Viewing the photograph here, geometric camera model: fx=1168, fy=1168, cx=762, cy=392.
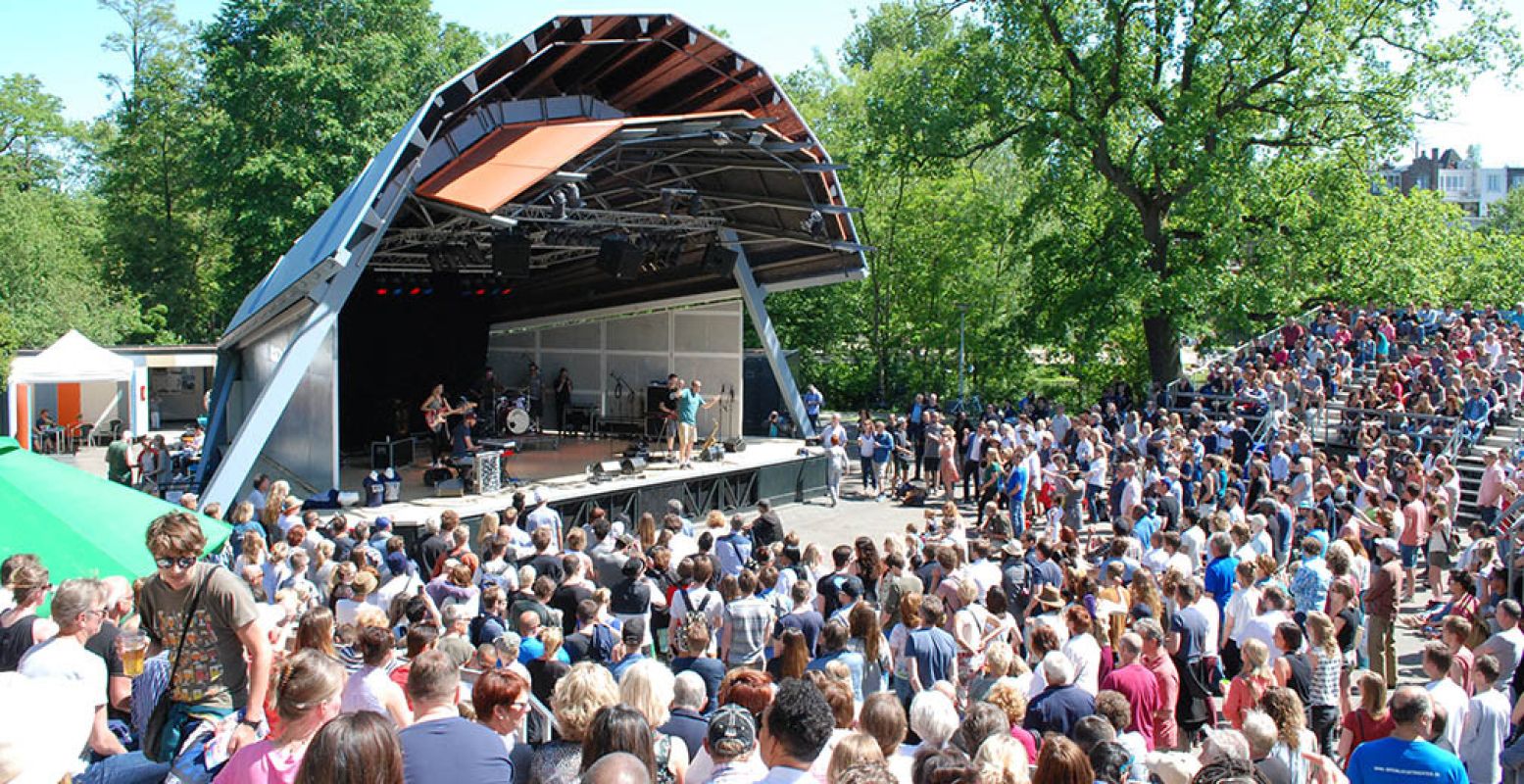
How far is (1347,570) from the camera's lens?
8117mm

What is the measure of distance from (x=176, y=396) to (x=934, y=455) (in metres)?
21.9

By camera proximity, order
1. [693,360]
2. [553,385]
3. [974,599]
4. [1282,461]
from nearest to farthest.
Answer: [974,599] < [1282,461] < [693,360] < [553,385]

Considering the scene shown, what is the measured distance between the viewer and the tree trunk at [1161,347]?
24953 millimetres

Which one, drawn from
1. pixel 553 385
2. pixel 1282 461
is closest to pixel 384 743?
pixel 1282 461

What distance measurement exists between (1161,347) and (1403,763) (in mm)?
21339

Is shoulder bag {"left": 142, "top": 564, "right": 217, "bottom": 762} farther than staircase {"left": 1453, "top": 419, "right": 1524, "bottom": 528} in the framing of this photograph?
No

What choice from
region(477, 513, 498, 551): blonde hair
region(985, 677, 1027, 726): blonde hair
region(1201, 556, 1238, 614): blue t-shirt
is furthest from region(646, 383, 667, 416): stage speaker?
region(985, 677, 1027, 726): blonde hair

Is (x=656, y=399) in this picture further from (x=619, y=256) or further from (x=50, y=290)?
(x=50, y=290)

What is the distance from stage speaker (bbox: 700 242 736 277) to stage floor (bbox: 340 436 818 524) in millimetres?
3042

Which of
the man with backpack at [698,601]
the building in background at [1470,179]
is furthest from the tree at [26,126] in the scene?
the building in background at [1470,179]

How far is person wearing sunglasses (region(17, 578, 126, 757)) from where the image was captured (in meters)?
4.34

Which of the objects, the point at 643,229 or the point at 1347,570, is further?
the point at 643,229

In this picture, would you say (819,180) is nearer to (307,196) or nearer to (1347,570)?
(1347,570)

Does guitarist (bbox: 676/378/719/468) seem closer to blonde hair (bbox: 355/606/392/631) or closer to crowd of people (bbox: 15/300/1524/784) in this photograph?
crowd of people (bbox: 15/300/1524/784)
